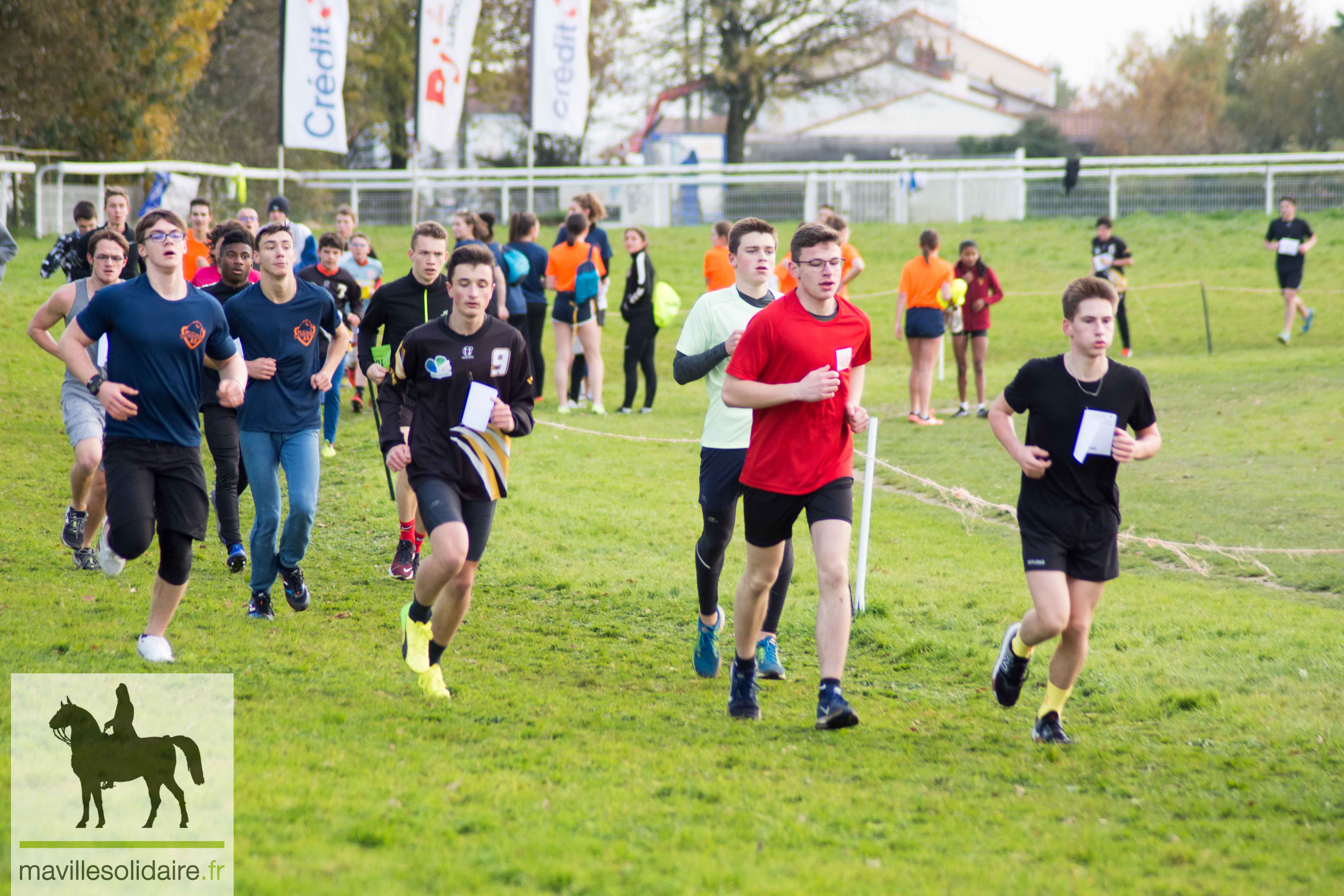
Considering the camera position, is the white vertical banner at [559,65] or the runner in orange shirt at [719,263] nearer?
the runner in orange shirt at [719,263]

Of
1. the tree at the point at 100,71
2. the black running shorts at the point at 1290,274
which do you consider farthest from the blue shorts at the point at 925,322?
the tree at the point at 100,71

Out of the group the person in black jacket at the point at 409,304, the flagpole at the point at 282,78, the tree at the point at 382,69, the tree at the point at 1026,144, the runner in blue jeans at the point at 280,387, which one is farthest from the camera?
the tree at the point at 1026,144

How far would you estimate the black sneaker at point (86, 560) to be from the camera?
Answer: 25.7 feet

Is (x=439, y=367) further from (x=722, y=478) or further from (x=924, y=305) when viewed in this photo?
(x=924, y=305)

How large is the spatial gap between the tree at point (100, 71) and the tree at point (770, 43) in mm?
15257

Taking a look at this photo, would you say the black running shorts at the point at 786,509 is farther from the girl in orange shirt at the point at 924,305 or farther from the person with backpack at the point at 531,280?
the girl in orange shirt at the point at 924,305

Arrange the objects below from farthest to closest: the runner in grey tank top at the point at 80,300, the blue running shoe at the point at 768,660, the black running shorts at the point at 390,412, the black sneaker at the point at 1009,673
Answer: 1. the runner in grey tank top at the point at 80,300
2. the blue running shoe at the point at 768,660
3. the black running shorts at the point at 390,412
4. the black sneaker at the point at 1009,673

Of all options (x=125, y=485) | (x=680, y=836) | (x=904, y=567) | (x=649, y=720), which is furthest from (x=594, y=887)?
(x=904, y=567)

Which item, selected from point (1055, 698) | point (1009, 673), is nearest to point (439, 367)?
point (1009, 673)

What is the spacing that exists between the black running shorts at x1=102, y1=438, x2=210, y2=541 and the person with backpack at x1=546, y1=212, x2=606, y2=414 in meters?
9.08

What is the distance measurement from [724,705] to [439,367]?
6.88ft

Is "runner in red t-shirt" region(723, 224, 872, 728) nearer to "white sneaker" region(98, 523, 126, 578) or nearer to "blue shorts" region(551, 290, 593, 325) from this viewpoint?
"white sneaker" region(98, 523, 126, 578)

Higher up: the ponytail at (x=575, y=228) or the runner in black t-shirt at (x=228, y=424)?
the ponytail at (x=575, y=228)

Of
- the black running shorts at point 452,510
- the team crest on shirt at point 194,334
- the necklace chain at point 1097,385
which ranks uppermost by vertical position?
the team crest on shirt at point 194,334
